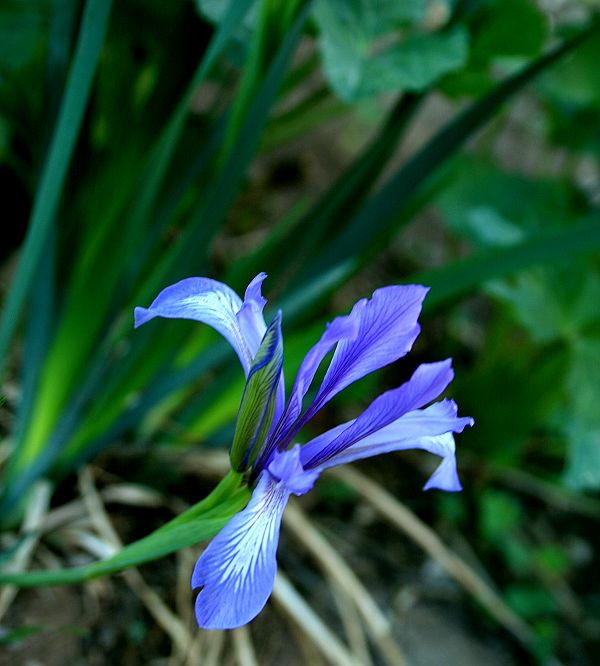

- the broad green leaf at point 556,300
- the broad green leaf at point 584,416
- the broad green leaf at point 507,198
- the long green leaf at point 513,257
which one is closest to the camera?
the long green leaf at point 513,257

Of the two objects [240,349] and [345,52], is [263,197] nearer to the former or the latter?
[345,52]

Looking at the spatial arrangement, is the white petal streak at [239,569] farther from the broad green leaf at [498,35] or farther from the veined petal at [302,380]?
the broad green leaf at [498,35]

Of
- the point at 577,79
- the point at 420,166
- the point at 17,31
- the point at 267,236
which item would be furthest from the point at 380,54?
the point at 577,79

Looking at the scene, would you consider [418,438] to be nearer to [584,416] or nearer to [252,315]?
[252,315]

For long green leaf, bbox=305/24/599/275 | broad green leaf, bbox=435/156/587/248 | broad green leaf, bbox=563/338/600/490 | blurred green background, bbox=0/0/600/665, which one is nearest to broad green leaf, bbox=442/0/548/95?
blurred green background, bbox=0/0/600/665

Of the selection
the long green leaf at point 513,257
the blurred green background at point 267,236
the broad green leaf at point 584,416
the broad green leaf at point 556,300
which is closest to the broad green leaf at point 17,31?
the blurred green background at point 267,236

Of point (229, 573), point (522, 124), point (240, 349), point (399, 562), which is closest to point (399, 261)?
point (522, 124)
